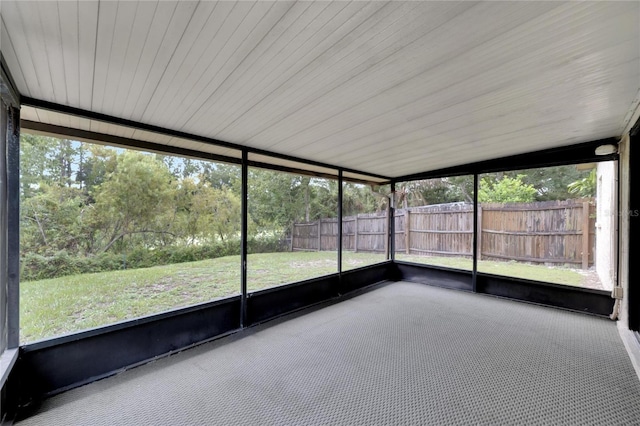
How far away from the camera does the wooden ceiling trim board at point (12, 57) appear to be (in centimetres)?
113

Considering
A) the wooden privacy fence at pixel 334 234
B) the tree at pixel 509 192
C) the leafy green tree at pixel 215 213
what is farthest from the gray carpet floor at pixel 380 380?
the tree at pixel 509 192

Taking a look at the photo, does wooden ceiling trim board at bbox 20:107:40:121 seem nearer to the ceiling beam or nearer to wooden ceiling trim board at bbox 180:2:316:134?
the ceiling beam

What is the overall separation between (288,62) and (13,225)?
2102mm

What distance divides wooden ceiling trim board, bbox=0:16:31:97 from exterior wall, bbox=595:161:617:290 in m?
5.40

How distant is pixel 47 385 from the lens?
1.82 meters

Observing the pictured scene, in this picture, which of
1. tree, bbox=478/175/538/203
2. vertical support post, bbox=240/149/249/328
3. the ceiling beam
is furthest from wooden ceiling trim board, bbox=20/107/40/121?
tree, bbox=478/175/538/203

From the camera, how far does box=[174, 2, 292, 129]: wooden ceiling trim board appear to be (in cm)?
104

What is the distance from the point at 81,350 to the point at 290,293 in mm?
2085

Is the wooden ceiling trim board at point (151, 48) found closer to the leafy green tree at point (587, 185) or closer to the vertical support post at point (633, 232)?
the vertical support post at point (633, 232)

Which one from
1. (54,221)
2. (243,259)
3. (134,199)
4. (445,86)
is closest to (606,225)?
(445,86)

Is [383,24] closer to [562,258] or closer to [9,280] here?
[9,280]

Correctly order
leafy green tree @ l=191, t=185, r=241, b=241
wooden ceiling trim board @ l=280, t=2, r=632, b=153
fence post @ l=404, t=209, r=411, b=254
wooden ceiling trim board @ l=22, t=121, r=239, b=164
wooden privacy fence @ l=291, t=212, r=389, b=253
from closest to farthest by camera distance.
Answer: wooden ceiling trim board @ l=280, t=2, r=632, b=153
wooden ceiling trim board @ l=22, t=121, r=239, b=164
leafy green tree @ l=191, t=185, r=241, b=241
fence post @ l=404, t=209, r=411, b=254
wooden privacy fence @ l=291, t=212, r=389, b=253

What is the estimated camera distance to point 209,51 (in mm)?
1307

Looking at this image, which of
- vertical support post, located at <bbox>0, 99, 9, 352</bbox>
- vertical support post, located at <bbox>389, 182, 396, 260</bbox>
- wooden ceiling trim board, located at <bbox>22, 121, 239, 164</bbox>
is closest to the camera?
vertical support post, located at <bbox>0, 99, 9, 352</bbox>
